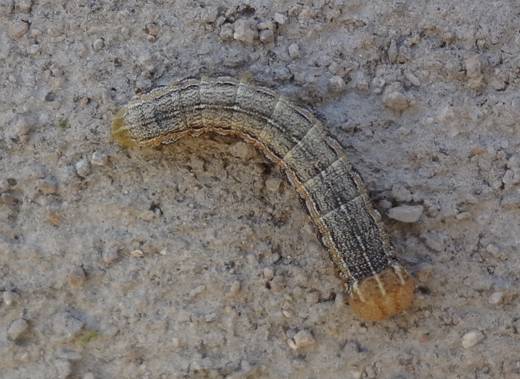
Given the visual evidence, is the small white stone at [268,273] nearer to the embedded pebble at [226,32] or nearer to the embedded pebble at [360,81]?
the embedded pebble at [360,81]

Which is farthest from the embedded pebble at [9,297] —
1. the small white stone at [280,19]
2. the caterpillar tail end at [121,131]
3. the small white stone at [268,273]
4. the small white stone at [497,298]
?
the small white stone at [497,298]

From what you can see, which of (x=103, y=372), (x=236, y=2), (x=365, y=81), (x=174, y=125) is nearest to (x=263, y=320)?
(x=103, y=372)

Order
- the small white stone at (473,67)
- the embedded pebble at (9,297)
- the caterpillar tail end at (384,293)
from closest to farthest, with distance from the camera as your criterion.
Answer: the caterpillar tail end at (384,293) → the embedded pebble at (9,297) → the small white stone at (473,67)

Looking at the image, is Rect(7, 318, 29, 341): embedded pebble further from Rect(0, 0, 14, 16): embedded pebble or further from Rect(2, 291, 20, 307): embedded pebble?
Rect(0, 0, 14, 16): embedded pebble

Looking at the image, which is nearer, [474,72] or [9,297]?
[9,297]

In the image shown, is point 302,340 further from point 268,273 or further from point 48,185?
point 48,185

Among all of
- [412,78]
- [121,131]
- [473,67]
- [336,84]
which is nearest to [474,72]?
[473,67]
